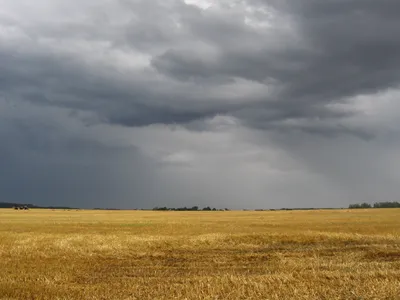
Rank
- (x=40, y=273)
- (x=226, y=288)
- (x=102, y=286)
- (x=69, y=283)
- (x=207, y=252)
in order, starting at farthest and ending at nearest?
(x=207, y=252)
(x=40, y=273)
(x=69, y=283)
(x=102, y=286)
(x=226, y=288)

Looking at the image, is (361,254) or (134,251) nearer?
(361,254)

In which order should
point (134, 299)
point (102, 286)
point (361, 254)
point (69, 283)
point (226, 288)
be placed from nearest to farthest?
1. point (134, 299)
2. point (226, 288)
3. point (102, 286)
4. point (69, 283)
5. point (361, 254)

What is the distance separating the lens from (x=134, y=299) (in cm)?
1731

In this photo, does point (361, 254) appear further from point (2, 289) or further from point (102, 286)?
point (2, 289)

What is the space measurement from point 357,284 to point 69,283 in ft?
39.5

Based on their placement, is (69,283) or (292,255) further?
(292,255)

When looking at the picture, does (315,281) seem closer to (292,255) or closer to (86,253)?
(292,255)

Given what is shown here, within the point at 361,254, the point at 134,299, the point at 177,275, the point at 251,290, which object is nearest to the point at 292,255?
the point at 361,254

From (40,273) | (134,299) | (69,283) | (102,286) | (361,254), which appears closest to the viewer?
(134,299)

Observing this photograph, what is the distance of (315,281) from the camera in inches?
782

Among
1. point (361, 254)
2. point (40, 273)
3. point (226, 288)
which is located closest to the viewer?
point (226, 288)

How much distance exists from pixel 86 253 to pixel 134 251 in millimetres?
3788

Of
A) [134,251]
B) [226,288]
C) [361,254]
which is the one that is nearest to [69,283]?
[226,288]

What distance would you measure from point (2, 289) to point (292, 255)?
1969 cm
